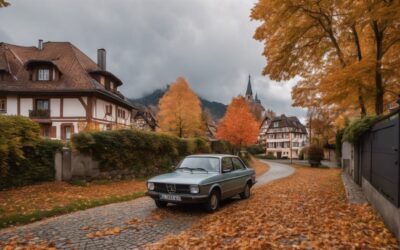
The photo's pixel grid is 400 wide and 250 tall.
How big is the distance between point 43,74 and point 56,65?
1.57 m

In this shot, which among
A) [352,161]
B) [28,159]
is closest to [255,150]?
[352,161]

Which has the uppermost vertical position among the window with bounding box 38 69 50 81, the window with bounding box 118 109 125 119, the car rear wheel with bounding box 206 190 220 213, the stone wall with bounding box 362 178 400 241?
the window with bounding box 38 69 50 81

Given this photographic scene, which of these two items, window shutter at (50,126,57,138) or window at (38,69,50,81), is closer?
window at (38,69,50,81)

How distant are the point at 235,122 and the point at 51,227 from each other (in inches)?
1225

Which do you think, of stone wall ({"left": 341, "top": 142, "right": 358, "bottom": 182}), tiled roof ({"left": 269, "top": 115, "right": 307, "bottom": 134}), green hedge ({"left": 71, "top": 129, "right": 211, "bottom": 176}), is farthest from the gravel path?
tiled roof ({"left": 269, "top": 115, "right": 307, "bottom": 134})

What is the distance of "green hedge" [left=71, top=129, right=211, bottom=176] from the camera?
583 inches

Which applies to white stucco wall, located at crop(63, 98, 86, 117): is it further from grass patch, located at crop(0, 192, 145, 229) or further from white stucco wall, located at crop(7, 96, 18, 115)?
grass patch, located at crop(0, 192, 145, 229)

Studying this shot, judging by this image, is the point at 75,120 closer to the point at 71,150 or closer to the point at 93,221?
the point at 71,150

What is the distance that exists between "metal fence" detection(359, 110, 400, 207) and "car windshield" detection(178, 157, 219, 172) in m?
4.36

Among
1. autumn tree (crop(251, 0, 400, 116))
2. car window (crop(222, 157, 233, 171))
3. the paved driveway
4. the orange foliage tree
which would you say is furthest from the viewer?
the orange foliage tree

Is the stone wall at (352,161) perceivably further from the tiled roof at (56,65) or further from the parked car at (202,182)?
the tiled roof at (56,65)

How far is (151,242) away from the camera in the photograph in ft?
19.5

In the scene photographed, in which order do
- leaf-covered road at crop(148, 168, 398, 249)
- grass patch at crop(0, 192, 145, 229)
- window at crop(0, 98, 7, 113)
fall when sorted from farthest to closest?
window at crop(0, 98, 7, 113) → grass patch at crop(0, 192, 145, 229) → leaf-covered road at crop(148, 168, 398, 249)

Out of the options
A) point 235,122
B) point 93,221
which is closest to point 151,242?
point 93,221
